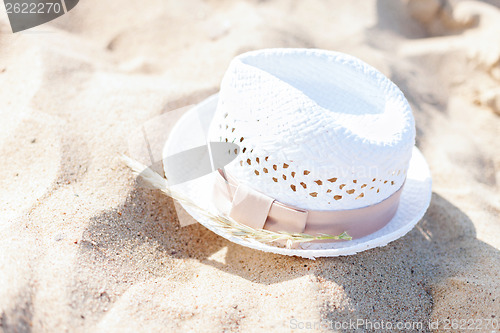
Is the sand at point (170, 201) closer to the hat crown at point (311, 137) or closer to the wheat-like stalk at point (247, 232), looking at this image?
the wheat-like stalk at point (247, 232)

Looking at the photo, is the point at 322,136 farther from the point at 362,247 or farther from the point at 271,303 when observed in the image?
the point at 271,303

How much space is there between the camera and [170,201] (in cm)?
246

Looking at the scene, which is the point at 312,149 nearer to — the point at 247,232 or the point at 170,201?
the point at 247,232

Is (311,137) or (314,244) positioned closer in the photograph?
(311,137)

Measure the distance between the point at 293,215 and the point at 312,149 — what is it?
0.29 metres

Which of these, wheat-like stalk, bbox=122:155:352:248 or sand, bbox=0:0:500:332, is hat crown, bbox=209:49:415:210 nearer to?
wheat-like stalk, bbox=122:155:352:248

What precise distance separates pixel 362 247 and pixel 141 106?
1643 millimetres

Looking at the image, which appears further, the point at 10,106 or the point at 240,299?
the point at 10,106

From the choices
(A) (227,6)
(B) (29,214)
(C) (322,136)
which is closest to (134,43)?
(A) (227,6)

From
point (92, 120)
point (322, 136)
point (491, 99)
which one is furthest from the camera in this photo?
point (491, 99)

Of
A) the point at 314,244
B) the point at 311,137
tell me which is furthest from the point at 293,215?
the point at 311,137

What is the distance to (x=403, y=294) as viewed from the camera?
2129 millimetres

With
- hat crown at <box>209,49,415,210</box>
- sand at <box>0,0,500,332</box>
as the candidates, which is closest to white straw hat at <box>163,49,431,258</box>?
hat crown at <box>209,49,415,210</box>

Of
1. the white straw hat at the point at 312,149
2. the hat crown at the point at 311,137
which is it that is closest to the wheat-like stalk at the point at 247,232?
the white straw hat at the point at 312,149
